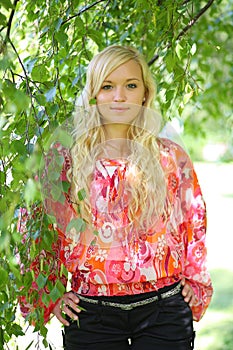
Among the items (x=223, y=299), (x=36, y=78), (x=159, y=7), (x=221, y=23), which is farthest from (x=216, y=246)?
(x=36, y=78)

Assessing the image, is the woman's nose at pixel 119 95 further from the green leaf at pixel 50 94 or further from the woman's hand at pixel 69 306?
the woman's hand at pixel 69 306

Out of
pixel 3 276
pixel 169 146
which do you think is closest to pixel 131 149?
pixel 169 146

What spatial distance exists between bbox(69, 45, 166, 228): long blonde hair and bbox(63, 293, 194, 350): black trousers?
0.23 meters

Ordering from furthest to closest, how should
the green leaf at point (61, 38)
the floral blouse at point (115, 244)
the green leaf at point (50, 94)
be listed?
the floral blouse at point (115, 244) < the green leaf at point (61, 38) < the green leaf at point (50, 94)

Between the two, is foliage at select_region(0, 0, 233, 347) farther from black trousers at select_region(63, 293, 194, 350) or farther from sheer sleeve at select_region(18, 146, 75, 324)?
black trousers at select_region(63, 293, 194, 350)

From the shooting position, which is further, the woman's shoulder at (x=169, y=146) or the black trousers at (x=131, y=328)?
the woman's shoulder at (x=169, y=146)

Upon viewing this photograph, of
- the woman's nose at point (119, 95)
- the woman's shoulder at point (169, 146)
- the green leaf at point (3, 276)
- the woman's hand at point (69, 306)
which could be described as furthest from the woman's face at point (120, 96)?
the green leaf at point (3, 276)

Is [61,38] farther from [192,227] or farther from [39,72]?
[192,227]

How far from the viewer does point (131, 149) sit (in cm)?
204

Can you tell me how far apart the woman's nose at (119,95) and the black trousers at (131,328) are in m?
0.53

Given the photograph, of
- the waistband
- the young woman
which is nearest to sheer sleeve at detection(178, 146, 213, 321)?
the young woman

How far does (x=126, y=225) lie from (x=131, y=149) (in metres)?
0.22

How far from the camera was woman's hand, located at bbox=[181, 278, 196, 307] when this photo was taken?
2059mm

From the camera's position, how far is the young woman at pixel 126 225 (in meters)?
1.94
